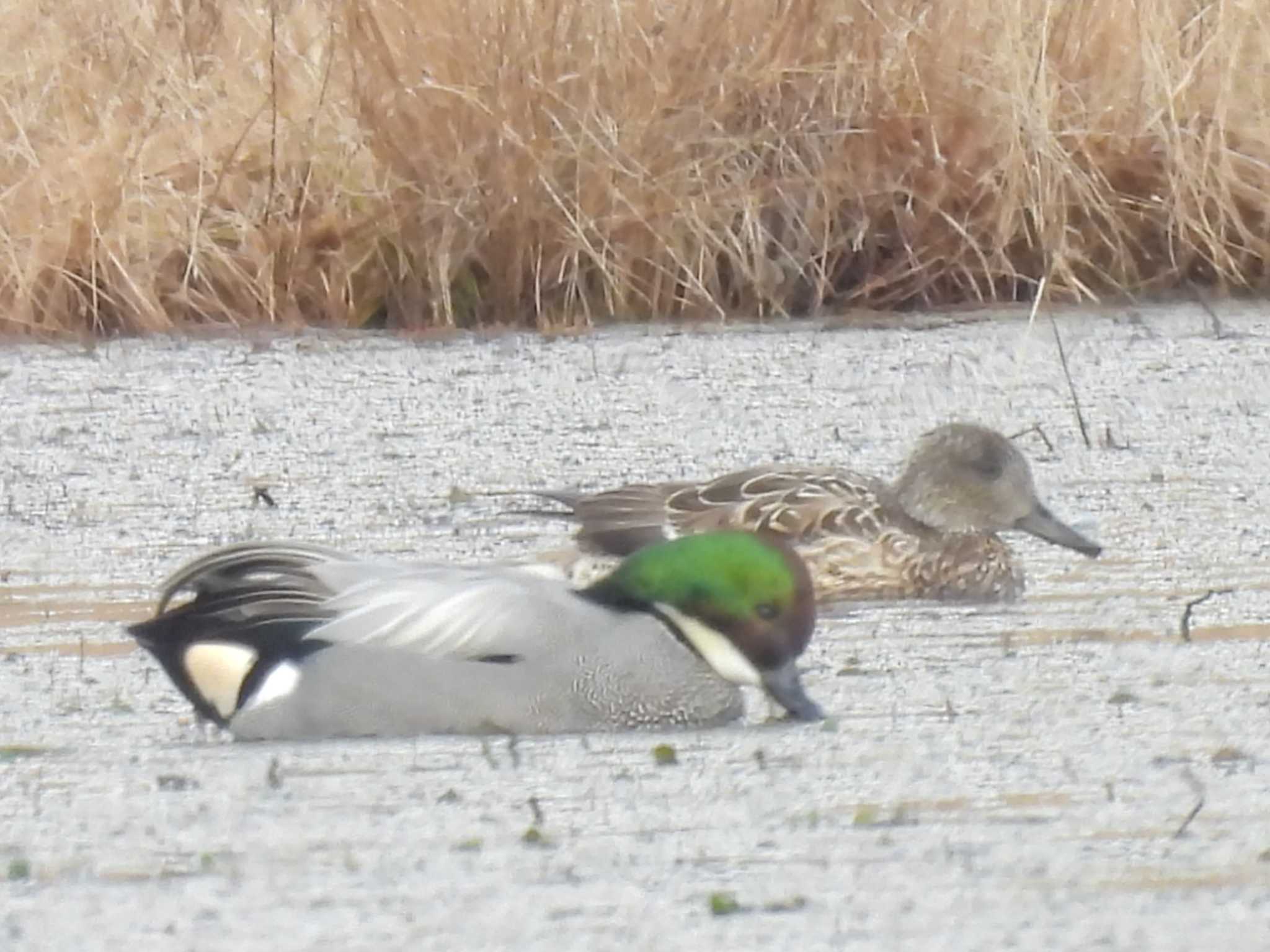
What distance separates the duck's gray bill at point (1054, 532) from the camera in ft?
15.3

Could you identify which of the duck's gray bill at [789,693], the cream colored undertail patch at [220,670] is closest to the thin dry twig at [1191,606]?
the duck's gray bill at [789,693]

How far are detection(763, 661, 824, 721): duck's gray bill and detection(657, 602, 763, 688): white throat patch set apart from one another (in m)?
0.03

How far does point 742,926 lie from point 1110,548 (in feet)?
6.60

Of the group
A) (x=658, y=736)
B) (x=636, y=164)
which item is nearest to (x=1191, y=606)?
(x=658, y=736)

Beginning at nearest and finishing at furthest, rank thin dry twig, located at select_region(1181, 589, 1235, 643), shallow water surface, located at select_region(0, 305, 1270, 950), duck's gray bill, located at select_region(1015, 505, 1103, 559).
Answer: shallow water surface, located at select_region(0, 305, 1270, 950) → thin dry twig, located at select_region(1181, 589, 1235, 643) → duck's gray bill, located at select_region(1015, 505, 1103, 559)

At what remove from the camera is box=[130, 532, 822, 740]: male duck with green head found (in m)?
3.49

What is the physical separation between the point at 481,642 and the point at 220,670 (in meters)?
0.35

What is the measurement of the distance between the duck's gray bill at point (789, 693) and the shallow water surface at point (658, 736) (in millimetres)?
26

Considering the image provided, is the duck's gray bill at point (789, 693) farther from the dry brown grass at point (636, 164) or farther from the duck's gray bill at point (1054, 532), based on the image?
the dry brown grass at point (636, 164)

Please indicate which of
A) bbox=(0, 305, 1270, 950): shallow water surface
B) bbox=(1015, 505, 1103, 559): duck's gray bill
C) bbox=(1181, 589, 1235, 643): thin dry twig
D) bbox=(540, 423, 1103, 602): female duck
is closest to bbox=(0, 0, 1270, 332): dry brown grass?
bbox=(0, 305, 1270, 950): shallow water surface

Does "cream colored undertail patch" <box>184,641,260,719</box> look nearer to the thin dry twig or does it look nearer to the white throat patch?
the white throat patch

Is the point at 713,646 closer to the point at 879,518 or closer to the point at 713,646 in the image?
the point at 713,646

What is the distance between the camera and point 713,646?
3.56 meters

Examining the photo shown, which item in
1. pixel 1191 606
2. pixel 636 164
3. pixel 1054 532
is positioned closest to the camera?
pixel 1191 606
